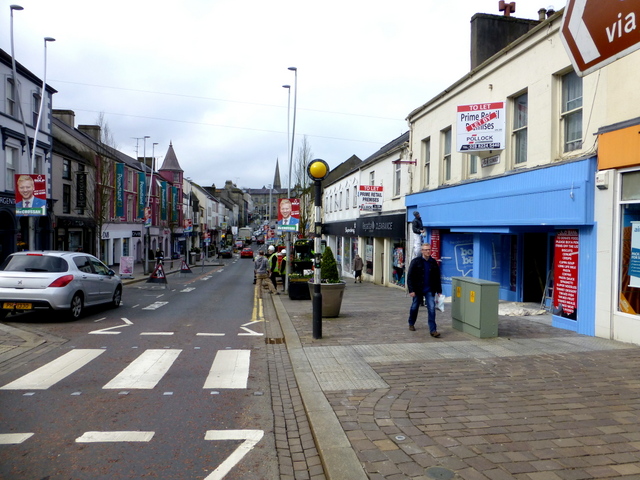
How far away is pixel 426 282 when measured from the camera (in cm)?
964

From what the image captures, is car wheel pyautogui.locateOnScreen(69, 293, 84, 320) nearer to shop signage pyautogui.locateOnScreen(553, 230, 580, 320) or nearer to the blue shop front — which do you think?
the blue shop front

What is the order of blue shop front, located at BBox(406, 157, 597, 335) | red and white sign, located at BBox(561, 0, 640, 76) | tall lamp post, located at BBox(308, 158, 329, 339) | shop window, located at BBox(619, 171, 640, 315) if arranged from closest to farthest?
red and white sign, located at BBox(561, 0, 640, 76), shop window, located at BBox(619, 171, 640, 315), tall lamp post, located at BBox(308, 158, 329, 339), blue shop front, located at BBox(406, 157, 597, 335)

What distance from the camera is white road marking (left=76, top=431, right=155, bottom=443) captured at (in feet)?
15.3

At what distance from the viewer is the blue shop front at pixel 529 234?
381 inches

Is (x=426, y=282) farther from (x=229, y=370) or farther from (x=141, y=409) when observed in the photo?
(x=141, y=409)

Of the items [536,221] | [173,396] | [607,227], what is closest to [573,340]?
[607,227]

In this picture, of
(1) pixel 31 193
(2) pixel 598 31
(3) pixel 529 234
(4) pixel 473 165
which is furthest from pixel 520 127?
(1) pixel 31 193

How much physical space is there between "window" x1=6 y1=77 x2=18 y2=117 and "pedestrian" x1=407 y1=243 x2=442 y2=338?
76.5 feet

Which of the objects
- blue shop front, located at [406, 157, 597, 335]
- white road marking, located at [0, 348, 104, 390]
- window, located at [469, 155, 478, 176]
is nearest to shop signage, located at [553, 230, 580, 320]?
blue shop front, located at [406, 157, 597, 335]

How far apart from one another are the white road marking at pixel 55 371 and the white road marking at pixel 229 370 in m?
1.95

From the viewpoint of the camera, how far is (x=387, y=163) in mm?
24219

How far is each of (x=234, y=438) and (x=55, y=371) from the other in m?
3.69

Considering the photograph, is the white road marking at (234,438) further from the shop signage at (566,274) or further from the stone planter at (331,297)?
the shop signage at (566,274)

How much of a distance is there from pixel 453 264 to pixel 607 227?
8.28 metres
